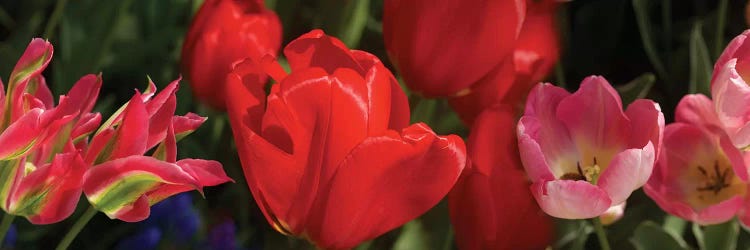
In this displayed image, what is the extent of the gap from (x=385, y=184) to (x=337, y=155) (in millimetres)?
17

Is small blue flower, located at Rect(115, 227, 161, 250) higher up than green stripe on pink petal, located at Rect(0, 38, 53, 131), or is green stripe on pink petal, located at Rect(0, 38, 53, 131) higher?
green stripe on pink petal, located at Rect(0, 38, 53, 131)

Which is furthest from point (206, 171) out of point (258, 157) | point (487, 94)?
point (487, 94)

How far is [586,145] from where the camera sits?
1.39ft

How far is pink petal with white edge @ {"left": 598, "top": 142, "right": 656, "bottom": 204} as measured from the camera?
14.5 inches

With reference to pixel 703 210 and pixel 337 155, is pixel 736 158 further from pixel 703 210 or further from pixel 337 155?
pixel 337 155

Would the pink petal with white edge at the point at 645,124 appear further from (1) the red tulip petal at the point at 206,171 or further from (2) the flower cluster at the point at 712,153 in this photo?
(1) the red tulip petal at the point at 206,171

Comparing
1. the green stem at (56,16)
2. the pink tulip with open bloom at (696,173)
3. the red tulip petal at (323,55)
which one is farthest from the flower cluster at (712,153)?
the green stem at (56,16)

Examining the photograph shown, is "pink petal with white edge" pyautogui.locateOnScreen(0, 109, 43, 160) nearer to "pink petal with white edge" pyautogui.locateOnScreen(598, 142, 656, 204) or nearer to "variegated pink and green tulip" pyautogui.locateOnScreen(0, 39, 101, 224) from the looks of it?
"variegated pink and green tulip" pyautogui.locateOnScreen(0, 39, 101, 224)

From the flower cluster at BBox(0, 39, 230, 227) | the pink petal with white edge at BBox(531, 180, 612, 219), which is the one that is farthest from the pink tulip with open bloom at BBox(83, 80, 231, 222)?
the pink petal with white edge at BBox(531, 180, 612, 219)

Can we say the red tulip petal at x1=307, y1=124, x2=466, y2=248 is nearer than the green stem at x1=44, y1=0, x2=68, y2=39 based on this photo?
Yes

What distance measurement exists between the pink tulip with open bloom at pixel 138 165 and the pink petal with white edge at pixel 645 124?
5.6 inches

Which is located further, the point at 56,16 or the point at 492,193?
the point at 56,16

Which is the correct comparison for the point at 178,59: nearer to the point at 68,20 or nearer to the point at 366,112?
the point at 68,20

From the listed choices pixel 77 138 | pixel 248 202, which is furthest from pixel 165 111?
pixel 248 202
